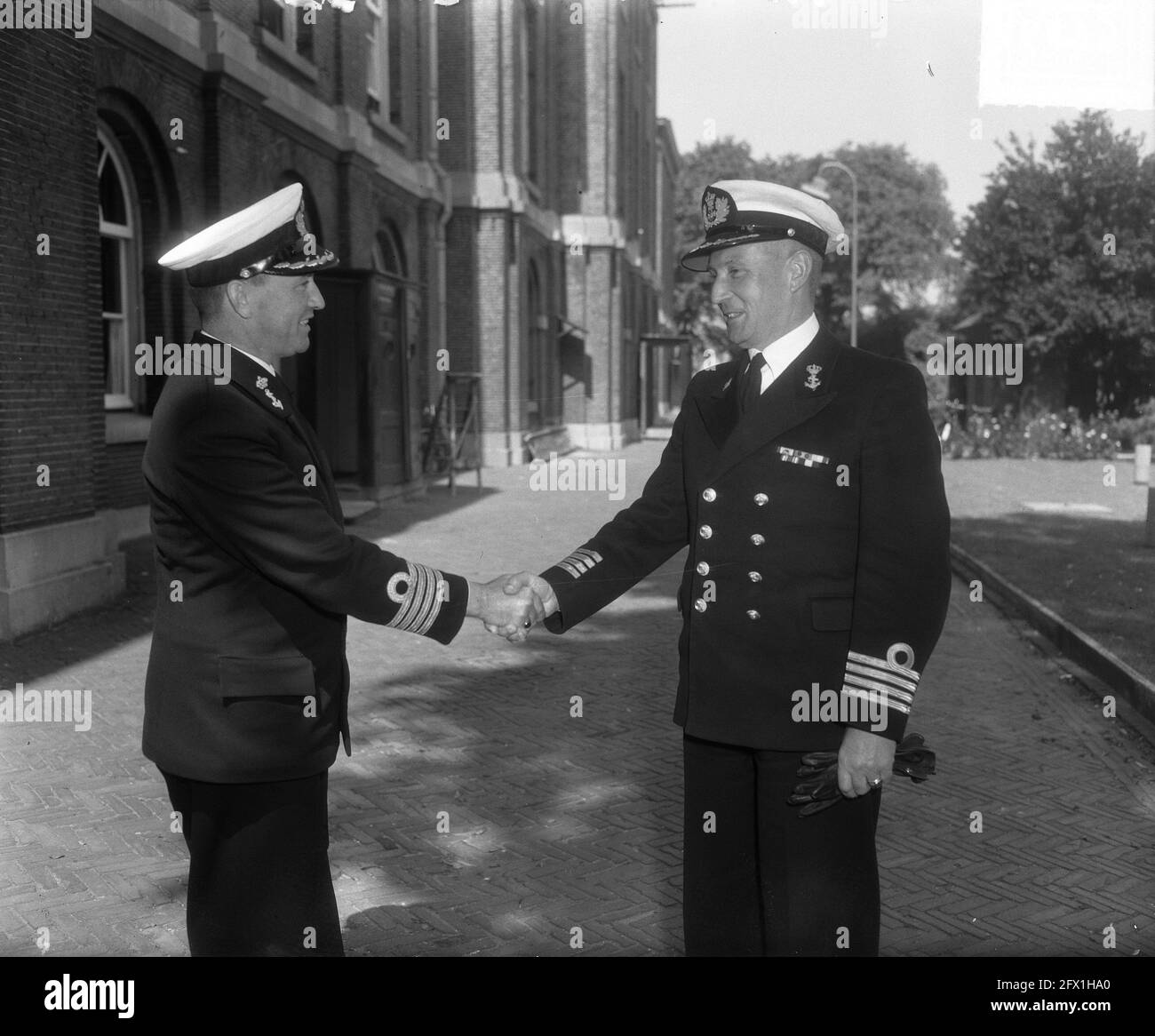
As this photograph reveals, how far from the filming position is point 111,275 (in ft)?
42.5

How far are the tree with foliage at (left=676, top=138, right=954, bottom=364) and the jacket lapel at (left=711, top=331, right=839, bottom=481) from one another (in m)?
60.0

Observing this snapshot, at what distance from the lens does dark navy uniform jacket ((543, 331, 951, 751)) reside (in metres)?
2.76

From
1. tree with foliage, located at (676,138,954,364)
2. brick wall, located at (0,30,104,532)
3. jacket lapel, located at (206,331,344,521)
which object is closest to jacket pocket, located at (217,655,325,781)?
jacket lapel, located at (206,331,344,521)

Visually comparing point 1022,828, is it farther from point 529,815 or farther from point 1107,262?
point 1107,262

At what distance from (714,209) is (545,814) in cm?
302

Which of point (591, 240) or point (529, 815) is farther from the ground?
point (591, 240)

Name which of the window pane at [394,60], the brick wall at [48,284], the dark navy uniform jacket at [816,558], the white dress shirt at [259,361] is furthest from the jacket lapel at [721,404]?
the window pane at [394,60]

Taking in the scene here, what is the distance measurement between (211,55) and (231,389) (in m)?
12.2

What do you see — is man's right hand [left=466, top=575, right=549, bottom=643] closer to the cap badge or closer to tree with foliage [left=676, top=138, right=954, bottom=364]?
the cap badge

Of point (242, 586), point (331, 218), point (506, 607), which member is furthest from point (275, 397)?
point (331, 218)

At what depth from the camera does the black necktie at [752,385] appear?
303cm

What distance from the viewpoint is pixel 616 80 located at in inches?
1464
